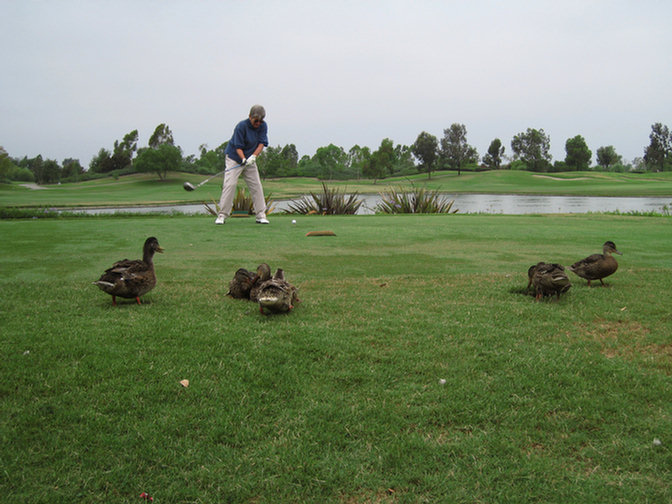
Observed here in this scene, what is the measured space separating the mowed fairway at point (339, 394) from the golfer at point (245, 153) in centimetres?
698

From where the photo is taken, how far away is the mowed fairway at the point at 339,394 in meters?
2.36

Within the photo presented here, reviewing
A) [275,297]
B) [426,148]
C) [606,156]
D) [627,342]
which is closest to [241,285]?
[275,297]

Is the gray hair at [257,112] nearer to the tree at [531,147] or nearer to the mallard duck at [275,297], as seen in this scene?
the mallard duck at [275,297]

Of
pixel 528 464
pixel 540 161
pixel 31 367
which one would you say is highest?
pixel 540 161

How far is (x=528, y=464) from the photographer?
2457 mm

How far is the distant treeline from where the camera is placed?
75.7 m

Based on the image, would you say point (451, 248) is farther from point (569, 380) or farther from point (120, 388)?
point (120, 388)

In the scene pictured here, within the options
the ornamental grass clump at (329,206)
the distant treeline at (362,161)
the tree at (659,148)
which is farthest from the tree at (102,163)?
the tree at (659,148)

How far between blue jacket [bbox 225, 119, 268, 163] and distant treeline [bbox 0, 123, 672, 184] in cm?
5459

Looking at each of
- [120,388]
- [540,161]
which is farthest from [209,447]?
[540,161]

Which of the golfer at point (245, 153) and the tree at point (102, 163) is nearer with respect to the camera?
the golfer at point (245, 153)

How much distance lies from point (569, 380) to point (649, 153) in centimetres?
12207

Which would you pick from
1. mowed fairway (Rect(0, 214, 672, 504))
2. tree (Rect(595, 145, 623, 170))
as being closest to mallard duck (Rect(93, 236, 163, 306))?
mowed fairway (Rect(0, 214, 672, 504))

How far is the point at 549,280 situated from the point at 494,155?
10646 cm
